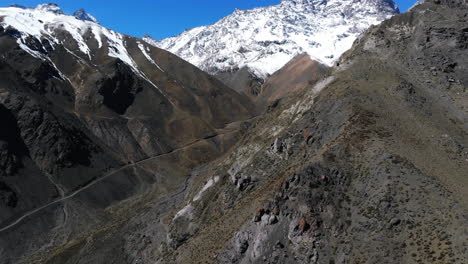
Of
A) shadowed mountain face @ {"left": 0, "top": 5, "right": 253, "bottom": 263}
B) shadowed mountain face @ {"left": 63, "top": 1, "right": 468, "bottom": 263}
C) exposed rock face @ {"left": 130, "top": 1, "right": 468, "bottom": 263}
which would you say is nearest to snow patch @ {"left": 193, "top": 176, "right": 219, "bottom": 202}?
shadowed mountain face @ {"left": 63, "top": 1, "right": 468, "bottom": 263}

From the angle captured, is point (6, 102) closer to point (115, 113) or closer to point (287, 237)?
point (115, 113)

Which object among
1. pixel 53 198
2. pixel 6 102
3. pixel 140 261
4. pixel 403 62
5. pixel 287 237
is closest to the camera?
pixel 287 237

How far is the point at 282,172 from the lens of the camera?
185 feet

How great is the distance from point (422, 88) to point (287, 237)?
36500 mm

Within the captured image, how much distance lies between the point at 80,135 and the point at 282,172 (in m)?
87.7

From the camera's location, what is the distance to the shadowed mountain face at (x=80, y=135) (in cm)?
9644

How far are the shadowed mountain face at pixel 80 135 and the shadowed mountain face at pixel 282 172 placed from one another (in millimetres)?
506

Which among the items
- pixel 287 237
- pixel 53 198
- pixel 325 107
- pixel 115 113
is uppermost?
pixel 115 113

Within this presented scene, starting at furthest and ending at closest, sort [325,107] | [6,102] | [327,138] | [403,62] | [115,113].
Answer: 1. [115,113]
2. [6,102]
3. [403,62]
4. [325,107]
5. [327,138]

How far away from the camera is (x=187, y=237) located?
2422 inches

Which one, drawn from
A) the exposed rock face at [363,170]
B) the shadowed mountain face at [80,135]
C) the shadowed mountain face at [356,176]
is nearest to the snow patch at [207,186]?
the shadowed mountain face at [356,176]

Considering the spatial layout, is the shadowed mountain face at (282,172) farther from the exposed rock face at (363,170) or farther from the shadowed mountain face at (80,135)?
the shadowed mountain face at (80,135)

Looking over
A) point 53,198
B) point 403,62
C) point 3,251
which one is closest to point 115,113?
point 53,198

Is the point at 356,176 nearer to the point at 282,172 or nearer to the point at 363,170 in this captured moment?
the point at 363,170
